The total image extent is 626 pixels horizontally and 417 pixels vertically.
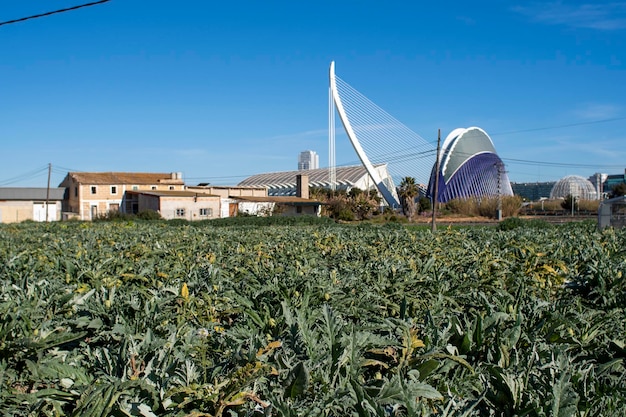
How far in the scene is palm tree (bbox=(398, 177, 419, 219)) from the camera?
6488 cm

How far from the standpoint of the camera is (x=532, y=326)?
3066mm

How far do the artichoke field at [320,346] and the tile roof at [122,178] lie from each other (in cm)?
5746

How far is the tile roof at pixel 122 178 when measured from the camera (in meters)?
58.7

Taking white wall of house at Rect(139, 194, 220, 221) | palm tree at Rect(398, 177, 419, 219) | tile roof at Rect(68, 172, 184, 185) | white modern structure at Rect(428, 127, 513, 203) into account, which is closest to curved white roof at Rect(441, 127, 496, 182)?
white modern structure at Rect(428, 127, 513, 203)

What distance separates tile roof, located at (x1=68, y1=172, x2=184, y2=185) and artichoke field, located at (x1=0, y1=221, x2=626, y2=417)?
57.5 m

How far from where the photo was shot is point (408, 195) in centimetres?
6681

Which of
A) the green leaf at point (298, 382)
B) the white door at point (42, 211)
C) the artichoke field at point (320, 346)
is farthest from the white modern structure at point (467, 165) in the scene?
the green leaf at point (298, 382)

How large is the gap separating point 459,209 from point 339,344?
71.8 meters

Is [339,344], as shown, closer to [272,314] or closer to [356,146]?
[272,314]

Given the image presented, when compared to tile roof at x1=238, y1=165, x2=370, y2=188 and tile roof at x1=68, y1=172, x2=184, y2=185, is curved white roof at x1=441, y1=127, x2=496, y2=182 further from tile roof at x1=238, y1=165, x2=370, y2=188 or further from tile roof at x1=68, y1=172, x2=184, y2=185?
tile roof at x1=68, y1=172, x2=184, y2=185

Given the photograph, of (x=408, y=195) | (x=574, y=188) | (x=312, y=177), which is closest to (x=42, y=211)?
(x=408, y=195)

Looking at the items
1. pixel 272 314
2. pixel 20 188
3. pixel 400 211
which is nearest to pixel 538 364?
pixel 272 314

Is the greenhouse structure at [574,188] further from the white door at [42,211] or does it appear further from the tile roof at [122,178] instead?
the white door at [42,211]

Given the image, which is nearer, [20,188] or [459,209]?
[20,188]
